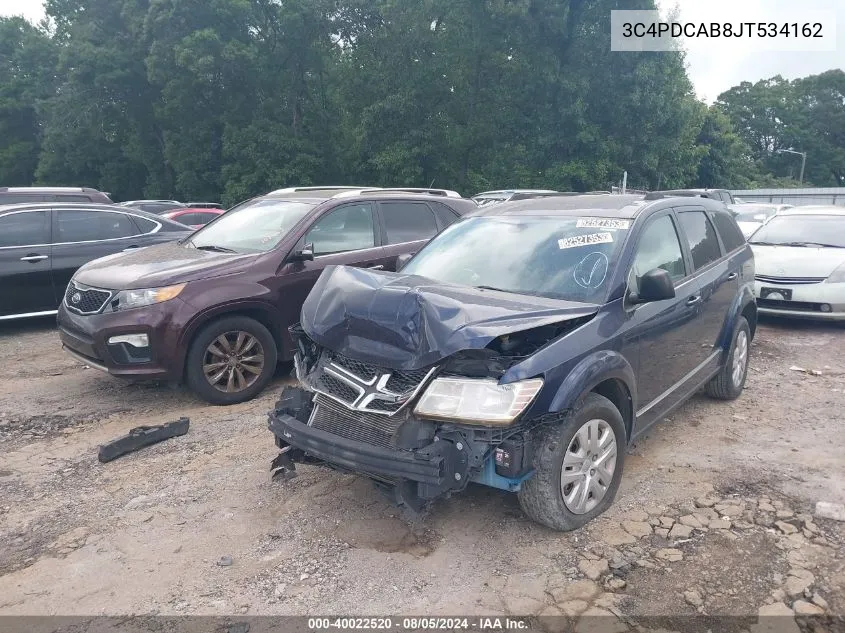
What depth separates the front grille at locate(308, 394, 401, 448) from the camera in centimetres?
327

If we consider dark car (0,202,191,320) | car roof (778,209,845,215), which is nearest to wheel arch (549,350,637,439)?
dark car (0,202,191,320)

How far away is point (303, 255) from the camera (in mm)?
5797

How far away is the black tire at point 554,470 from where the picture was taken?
3.26 metres

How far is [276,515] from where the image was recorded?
3.75 m

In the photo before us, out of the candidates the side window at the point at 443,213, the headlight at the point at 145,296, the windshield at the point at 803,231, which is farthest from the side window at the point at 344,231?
the windshield at the point at 803,231

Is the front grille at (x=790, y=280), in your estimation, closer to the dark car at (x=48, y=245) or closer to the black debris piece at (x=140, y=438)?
the black debris piece at (x=140, y=438)

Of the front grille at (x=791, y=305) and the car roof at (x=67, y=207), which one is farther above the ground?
the car roof at (x=67, y=207)

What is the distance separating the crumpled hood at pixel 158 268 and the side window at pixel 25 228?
2698 millimetres

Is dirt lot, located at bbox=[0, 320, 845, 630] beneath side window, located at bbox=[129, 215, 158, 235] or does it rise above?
beneath

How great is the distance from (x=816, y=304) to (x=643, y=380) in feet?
17.7

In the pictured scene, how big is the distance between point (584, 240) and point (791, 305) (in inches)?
217

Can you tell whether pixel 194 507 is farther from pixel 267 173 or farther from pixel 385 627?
pixel 267 173

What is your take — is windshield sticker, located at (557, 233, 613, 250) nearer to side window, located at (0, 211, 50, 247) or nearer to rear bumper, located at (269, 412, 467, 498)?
rear bumper, located at (269, 412, 467, 498)

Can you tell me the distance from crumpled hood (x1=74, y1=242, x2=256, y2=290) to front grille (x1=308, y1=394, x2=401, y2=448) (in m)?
2.40
